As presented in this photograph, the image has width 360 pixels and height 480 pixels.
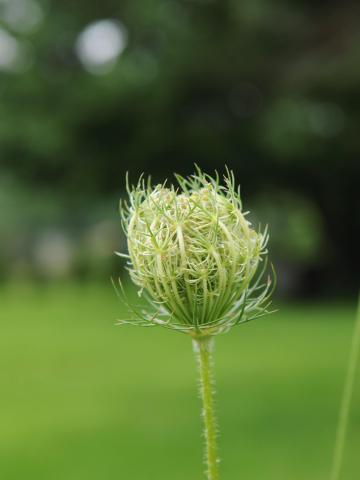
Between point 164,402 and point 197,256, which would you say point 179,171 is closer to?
point 164,402

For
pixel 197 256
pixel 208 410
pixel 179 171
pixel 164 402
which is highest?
pixel 179 171

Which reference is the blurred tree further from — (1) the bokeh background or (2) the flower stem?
(2) the flower stem

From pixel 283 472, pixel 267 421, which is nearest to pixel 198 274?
pixel 283 472

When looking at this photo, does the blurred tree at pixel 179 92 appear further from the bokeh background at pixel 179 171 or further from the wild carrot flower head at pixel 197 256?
the wild carrot flower head at pixel 197 256

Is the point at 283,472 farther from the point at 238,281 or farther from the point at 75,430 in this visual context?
the point at 238,281

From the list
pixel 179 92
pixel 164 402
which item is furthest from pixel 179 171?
pixel 164 402

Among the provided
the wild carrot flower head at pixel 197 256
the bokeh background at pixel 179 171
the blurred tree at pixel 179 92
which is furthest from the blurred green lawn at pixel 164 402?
the wild carrot flower head at pixel 197 256
